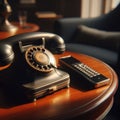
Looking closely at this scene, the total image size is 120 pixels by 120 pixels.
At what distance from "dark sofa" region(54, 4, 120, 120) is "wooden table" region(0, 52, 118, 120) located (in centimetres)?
77

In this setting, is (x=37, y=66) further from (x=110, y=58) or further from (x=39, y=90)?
(x=110, y=58)

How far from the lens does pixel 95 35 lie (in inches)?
78.8

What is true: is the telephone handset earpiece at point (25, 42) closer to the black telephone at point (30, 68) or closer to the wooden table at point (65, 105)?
the black telephone at point (30, 68)

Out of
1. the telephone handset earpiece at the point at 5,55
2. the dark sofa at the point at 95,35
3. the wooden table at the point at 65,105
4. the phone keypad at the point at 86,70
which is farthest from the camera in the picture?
the dark sofa at the point at 95,35

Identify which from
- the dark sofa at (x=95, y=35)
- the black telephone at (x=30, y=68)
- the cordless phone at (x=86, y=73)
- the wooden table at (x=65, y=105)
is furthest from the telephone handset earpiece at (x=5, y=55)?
the dark sofa at (x=95, y=35)

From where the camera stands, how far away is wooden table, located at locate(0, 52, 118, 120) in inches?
28.2

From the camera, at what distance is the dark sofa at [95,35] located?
71.0 inches

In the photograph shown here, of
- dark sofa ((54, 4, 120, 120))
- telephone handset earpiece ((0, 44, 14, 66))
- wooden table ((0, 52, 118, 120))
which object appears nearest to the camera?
wooden table ((0, 52, 118, 120))

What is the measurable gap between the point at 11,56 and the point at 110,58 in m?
1.00

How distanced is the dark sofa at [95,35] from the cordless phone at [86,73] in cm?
62

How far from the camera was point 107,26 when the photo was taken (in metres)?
2.22

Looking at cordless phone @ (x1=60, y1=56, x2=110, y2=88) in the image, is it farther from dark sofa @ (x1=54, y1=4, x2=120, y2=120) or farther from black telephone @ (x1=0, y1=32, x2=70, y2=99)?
dark sofa @ (x1=54, y1=4, x2=120, y2=120)

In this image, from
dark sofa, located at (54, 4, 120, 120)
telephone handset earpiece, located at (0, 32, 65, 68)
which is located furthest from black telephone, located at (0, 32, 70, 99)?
dark sofa, located at (54, 4, 120, 120)

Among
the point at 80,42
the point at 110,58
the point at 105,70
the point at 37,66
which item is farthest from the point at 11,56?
the point at 80,42
